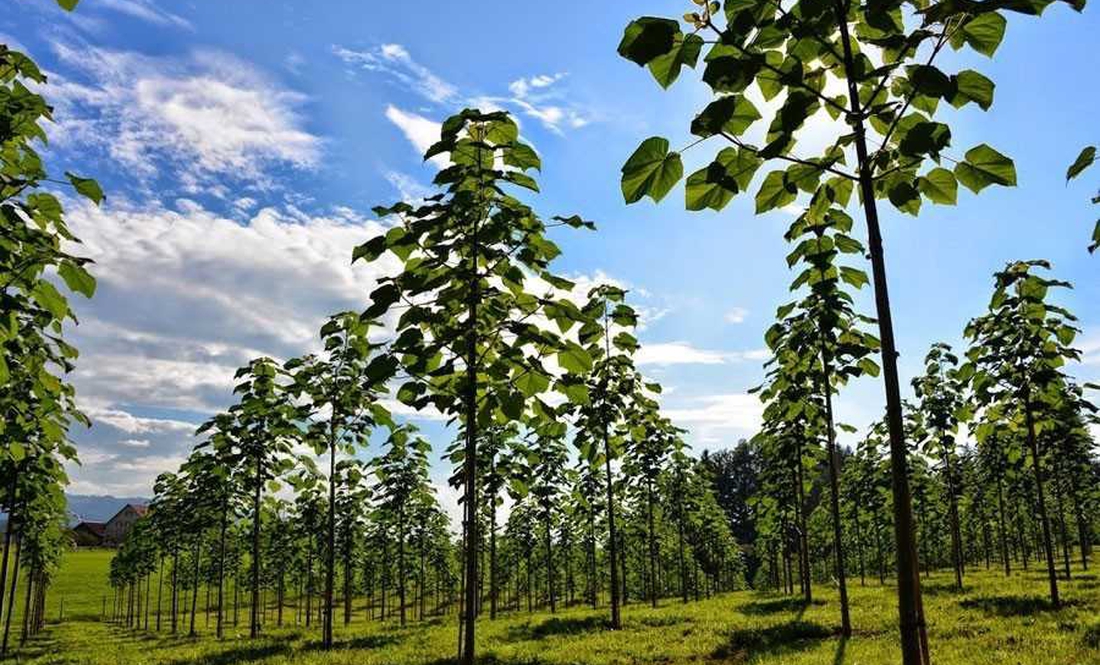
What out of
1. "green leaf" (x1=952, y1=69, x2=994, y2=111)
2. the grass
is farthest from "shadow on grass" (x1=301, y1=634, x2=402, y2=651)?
"green leaf" (x1=952, y1=69, x2=994, y2=111)

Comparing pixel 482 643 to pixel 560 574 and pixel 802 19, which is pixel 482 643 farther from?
pixel 560 574

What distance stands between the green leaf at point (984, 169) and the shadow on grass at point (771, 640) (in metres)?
12.7

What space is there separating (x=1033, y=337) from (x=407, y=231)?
656 inches

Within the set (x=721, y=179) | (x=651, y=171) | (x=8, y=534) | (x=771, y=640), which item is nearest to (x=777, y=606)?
(x=771, y=640)

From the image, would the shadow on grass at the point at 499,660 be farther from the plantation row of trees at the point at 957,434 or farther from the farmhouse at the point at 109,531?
the farmhouse at the point at 109,531

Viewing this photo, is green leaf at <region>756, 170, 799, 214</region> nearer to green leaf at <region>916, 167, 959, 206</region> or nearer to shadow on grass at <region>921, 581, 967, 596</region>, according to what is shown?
green leaf at <region>916, 167, 959, 206</region>

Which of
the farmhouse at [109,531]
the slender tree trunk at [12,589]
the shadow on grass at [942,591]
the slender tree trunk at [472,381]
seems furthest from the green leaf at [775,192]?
the farmhouse at [109,531]

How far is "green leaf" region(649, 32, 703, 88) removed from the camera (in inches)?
106

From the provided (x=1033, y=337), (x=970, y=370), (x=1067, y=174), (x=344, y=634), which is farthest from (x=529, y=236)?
(x=344, y=634)

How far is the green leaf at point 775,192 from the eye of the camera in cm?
333

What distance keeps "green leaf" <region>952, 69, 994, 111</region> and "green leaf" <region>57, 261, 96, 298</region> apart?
4.89m

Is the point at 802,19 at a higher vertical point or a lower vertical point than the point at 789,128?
higher

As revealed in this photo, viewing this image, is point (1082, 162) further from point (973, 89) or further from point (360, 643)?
point (360, 643)

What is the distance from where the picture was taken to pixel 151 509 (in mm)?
41219
